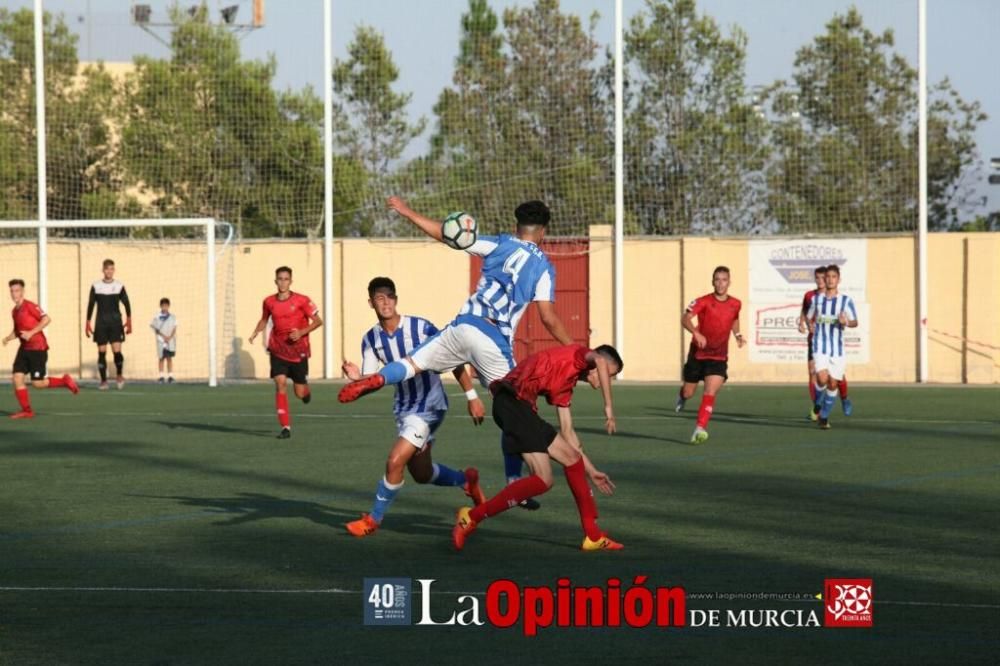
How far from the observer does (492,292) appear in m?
11.4

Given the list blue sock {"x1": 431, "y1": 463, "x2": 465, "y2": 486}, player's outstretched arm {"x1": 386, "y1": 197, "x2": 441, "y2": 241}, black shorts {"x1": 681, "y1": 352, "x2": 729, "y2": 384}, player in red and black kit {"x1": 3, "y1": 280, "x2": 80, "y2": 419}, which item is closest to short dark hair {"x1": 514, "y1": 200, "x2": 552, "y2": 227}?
player's outstretched arm {"x1": 386, "y1": 197, "x2": 441, "y2": 241}

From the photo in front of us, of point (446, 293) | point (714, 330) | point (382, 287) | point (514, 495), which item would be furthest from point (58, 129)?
point (514, 495)

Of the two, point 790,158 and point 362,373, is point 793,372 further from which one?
point 362,373

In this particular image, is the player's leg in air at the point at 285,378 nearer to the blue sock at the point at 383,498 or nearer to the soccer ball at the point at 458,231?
the soccer ball at the point at 458,231

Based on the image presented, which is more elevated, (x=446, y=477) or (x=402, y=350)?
(x=402, y=350)

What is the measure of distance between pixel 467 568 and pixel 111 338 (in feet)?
75.3

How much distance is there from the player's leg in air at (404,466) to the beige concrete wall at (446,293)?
24044 millimetres

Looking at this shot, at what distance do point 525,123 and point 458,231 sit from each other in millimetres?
25932

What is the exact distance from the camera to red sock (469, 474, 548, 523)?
9.78 metres

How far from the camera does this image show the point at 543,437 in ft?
32.2

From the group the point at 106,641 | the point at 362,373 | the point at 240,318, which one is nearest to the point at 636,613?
the point at 106,641

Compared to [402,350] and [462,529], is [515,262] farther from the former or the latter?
[462,529]

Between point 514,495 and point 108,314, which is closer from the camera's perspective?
point 514,495

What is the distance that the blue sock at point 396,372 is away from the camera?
34.2 feet
